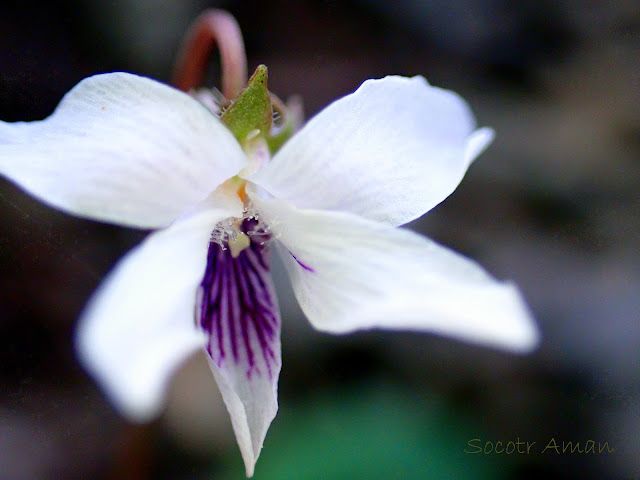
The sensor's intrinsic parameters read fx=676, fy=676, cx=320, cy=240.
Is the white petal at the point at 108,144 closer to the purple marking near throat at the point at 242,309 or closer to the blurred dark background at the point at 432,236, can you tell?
the purple marking near throat at the point at 242,309

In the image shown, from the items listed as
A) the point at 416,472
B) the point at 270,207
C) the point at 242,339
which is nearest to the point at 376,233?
the point at 270,207

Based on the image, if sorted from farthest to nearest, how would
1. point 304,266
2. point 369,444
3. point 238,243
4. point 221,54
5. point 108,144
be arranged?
point 369,444 → point 221,54 → point 238,243 → point 304,266 → point 108,144

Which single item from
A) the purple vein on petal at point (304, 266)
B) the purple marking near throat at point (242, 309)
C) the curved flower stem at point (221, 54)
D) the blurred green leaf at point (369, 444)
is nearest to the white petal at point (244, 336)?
the purple marking near throat at point (242, 309)

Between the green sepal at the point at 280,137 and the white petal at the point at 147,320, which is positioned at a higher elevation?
the green sepal at the point at 280,137

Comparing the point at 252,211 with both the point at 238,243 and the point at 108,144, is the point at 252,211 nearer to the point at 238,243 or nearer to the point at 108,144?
the point at 238,243

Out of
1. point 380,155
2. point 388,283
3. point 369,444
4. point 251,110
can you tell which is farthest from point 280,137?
point 369,444

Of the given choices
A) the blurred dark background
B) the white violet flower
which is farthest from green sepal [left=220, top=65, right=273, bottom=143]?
the blurred dark background

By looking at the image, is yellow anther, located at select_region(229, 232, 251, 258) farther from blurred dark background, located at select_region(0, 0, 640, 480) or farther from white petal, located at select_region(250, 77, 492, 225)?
blurred dark background, located at select_region(0, 0, 640, 480)
